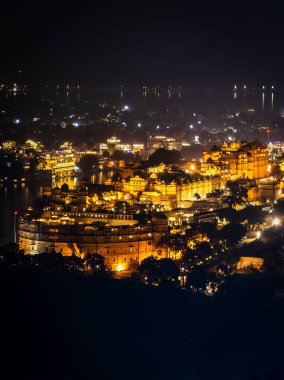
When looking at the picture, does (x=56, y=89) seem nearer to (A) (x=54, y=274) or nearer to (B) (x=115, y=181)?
(B) (x=115, y=181)

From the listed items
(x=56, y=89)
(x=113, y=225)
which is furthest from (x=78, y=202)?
(x=56, y=89)

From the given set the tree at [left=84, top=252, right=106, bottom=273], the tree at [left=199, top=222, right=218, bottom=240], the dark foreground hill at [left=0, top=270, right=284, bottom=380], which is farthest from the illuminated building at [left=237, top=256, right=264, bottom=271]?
the tree at [left=84, top=252, right=106, bottom=273]

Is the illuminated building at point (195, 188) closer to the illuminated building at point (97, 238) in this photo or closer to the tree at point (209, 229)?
the tree at point (209, 229)

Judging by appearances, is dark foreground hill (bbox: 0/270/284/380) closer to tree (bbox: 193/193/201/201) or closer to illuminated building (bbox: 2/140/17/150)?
tree (bbox: 193/193/201/201)

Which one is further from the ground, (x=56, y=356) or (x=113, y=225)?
(x=113, y=225)

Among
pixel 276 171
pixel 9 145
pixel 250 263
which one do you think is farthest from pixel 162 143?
pixel 250 263

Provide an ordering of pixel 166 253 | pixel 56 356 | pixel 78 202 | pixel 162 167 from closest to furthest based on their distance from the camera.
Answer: pixel 56 356 → pixel 166 253 → pixel 78 202 → pixel 162 167
